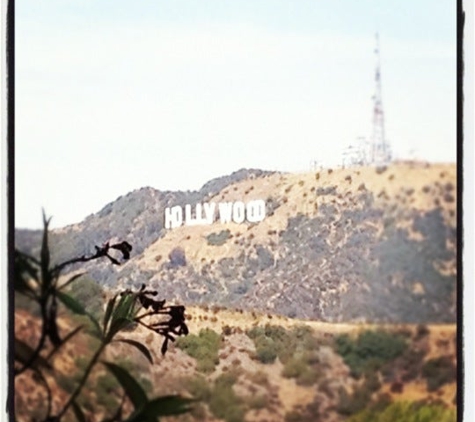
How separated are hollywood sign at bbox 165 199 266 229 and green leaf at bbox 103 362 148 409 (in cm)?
22

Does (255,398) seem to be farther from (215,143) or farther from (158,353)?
(215,143)

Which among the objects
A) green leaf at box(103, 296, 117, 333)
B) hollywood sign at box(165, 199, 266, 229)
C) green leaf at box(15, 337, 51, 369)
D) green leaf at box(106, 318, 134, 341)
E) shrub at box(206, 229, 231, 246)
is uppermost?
hollywood sign at box(165, 199, 266, 229)

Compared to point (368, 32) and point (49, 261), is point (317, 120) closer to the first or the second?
point (368, 32)

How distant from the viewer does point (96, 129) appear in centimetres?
144

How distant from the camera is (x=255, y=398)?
4.77ft

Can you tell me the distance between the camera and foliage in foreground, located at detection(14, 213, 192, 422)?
4.67 ft

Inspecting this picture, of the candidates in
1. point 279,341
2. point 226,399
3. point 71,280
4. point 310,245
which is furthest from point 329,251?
point 71,280

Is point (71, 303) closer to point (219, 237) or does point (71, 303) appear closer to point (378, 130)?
point (219, 237)

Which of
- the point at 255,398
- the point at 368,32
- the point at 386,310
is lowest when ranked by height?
the point at 255,398

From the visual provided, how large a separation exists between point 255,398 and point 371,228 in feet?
0.99

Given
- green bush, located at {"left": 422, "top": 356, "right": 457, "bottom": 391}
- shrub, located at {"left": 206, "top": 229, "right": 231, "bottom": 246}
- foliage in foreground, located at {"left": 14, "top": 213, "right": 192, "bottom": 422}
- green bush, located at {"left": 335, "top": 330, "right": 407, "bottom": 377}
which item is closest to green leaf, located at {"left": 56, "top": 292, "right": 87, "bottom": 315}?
foliage in foreground, located at {"left": 14, "top": 213, "right": 192, "bottom": 422}

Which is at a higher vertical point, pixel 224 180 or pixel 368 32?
pixel 368 32

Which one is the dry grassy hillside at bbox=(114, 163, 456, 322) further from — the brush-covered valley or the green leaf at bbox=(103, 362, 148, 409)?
the green leaf at bbox=(103, 362, 148, 409)

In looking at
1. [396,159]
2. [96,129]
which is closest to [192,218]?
[96,129]
